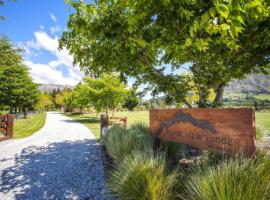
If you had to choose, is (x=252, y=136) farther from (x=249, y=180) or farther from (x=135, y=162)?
(x=135, y=162)

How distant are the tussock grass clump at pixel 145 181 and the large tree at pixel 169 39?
2.02 meters

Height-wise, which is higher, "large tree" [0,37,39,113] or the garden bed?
"large tree" [0,37,39,113]

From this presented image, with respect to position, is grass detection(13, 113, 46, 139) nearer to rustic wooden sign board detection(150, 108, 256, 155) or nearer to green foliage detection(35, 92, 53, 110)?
rustic wooden sign board detection(150, 108, 256, 155)

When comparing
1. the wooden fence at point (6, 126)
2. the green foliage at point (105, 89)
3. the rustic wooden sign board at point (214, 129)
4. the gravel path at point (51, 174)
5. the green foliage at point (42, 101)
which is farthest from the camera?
the green foliage at point (42, 101)

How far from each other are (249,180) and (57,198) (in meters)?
3.59

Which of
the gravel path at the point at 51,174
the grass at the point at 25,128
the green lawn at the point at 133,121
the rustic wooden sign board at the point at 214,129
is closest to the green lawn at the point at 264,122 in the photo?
the green lawn at the point at 133,121

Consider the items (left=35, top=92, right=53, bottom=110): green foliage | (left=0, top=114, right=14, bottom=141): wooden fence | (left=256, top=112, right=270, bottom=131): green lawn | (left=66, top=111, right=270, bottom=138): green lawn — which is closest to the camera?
(left=0, top=114, right=14, bottom=141): wooden fence

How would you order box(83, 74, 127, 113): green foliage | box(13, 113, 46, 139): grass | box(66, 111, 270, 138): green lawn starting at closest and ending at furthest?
box(13, 113, 46, 139): grass < box(66, 111, 270, 138): green lawn < box(83, 74, 127, 113): green foliage

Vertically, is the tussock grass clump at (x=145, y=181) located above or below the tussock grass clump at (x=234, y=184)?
below

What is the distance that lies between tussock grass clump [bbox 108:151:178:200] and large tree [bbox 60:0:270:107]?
202 cm

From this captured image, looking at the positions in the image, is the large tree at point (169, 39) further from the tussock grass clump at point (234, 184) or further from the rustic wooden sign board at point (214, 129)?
the tussock grass clump at point (234, 184)

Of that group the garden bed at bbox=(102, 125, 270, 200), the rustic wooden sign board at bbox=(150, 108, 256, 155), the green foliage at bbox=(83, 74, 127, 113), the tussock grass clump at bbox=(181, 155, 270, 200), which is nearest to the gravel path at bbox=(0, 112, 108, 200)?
the garden bed at bbox=(102, 125, 270, 200)

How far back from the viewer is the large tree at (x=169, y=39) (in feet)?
10.2

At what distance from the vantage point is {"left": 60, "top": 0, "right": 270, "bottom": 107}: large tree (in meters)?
3.11
